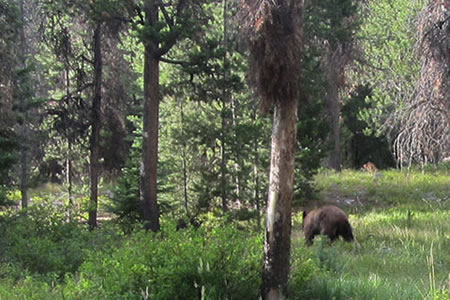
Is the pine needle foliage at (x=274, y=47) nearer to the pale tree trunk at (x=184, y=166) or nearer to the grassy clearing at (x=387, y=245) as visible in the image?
the grassy clearing at (x=387, y=245)

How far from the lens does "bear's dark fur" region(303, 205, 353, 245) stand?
43.3 feet

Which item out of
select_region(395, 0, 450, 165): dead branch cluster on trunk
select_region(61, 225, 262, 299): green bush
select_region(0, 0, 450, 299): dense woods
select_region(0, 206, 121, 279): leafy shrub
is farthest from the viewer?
select_region(0, 206, 121, 279): leafy shrub

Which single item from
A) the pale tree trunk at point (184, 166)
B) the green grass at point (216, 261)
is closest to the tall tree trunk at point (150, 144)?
the pale tree trunk at point (184, 166)

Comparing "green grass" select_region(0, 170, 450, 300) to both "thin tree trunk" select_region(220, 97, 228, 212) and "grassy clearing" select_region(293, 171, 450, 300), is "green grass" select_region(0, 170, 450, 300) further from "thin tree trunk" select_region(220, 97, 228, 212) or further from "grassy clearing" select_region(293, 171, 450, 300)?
"thin tree trunk" select_region(220, 97, 228, 212)

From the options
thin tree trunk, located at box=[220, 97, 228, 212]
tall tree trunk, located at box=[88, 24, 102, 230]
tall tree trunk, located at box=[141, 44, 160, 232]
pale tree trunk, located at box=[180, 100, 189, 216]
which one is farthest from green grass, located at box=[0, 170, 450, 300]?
pale tree trunk, located at box=[180, 100, 189, 216]

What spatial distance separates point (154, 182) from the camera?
19922 millimetres

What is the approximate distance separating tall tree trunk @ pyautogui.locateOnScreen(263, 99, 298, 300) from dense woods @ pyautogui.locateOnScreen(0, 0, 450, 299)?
0.02 metres

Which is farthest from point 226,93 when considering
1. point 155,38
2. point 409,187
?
point 409,187

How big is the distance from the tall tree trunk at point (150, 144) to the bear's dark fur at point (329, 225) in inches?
294

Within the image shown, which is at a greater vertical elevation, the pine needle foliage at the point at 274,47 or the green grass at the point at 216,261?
the pine needle foliage at the point at 274,47

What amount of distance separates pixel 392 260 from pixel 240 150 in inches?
387

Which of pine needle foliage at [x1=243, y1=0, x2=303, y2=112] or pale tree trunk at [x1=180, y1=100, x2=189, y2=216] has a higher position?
pine needle foliage at [x1=243, y1=0, x2=303, y2=112]

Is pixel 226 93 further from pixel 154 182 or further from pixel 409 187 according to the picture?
pixel 409 187

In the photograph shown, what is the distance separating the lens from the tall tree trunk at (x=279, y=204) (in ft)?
25.1
